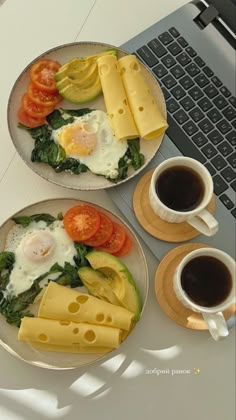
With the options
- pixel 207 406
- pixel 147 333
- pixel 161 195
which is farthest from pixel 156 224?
pixel 207 406

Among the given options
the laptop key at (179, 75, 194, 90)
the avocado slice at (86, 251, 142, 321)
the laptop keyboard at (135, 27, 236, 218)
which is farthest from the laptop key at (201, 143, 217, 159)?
the avocado slice at (86, 251, 142, 321)

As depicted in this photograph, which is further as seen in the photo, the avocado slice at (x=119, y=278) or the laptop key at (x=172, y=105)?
the laptop key at (x=172, y=105)

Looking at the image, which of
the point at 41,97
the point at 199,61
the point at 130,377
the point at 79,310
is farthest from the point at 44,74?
the point at 130,377

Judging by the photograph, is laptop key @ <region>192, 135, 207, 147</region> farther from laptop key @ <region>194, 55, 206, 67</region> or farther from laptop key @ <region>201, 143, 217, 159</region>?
laptop key @ <region>194, 55, 206, 67</region>

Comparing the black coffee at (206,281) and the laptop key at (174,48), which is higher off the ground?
the laptop key at (174,48)

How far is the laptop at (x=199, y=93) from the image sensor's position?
34.7 inches

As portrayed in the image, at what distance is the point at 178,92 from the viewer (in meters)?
0.94

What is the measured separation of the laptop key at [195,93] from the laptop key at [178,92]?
0.01 metres

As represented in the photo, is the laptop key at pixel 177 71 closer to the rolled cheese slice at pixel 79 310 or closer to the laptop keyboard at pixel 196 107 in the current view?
the laptop keyboard at pixel 196 107

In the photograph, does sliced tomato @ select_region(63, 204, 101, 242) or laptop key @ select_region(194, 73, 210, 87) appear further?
laptop key @ select_region(194, 73, 210, 87)

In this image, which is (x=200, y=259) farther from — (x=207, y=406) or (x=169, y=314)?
(x=207, y=406)

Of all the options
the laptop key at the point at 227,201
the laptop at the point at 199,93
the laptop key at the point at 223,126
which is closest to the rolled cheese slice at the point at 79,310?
the laptop at the point at 199,93

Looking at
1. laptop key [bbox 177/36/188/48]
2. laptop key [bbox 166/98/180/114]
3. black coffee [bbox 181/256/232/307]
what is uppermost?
laptop key [bbox 177/36/188/48]

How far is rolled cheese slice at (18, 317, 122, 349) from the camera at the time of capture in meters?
0.80
